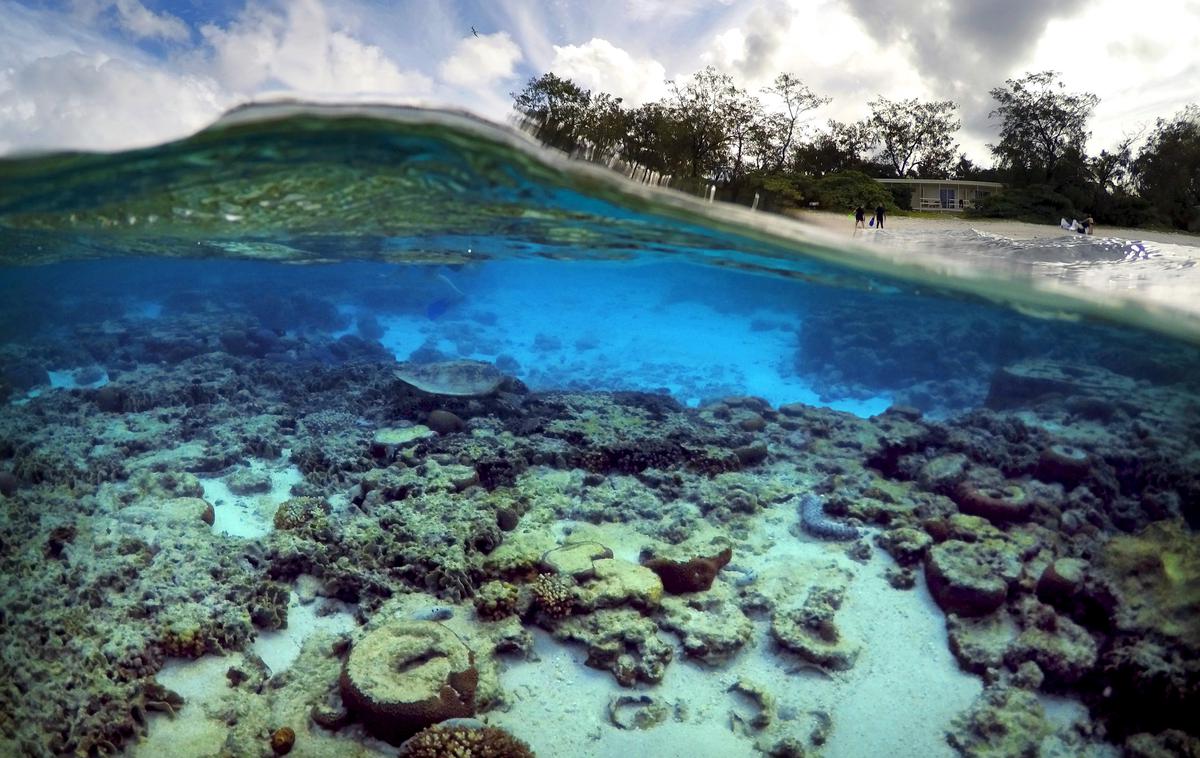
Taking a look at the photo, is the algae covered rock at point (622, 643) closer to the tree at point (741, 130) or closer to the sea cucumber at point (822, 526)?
the sea cucumber at point (822, 526)

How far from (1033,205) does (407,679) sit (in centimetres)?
1392

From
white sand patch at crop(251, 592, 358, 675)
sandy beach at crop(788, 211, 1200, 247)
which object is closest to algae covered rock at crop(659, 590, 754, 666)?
white sand patch at crop(251, 592, 358, 675)

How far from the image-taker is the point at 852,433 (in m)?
14.5

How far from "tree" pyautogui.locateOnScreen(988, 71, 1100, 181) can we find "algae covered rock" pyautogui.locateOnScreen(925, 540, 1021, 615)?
848 centimetres

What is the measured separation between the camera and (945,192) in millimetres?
12867

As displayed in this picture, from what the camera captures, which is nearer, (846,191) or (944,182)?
(846,191)

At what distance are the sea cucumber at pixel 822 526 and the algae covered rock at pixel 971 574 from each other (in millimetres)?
1337

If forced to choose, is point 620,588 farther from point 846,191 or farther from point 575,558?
point 846,191

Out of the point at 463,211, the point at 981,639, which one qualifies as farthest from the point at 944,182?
the point at 463,211

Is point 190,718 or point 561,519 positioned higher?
point 561,519

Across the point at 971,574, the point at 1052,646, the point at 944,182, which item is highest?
the point at 944,182

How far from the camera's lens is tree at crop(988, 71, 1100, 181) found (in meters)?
12.4

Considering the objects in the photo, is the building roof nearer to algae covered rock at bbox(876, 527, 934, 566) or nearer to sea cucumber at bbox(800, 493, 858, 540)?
sea cucumber at bbox(800, 493, 858, 540)

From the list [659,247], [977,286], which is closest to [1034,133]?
[977,286]
